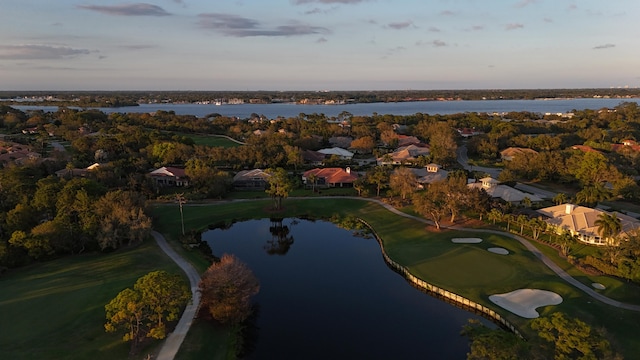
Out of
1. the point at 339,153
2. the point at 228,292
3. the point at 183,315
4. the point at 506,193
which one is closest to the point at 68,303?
the point at 183,315

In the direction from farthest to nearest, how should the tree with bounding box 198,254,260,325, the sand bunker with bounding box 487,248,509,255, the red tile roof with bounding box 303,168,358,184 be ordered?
the red tile roof with bounding box 303,168,358,184 < the sand bunker with bounding box 487,248,509,255 < the tree with bounding box 198,254,260,325

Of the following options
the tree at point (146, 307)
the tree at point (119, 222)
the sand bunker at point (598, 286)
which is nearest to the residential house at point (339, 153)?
the tree at point (119, 222)

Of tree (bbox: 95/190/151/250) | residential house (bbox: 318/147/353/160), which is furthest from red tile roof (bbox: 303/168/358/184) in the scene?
tree (bbox: 95/190/151/250)

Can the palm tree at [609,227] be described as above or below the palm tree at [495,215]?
above

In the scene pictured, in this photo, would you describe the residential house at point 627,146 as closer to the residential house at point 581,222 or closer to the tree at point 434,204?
the residential house at point 581,222

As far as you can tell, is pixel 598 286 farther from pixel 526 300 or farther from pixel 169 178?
pixel 169 178

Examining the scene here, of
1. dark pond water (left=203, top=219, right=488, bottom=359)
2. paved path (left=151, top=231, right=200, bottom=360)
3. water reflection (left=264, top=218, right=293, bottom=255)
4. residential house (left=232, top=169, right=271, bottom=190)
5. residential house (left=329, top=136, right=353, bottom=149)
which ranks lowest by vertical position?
water reflection (left=264, top=218, right=293, bottom=255)

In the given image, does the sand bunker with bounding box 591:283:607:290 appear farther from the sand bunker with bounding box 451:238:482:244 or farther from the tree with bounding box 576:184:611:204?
the tree with bounding box 576:184:611:204
